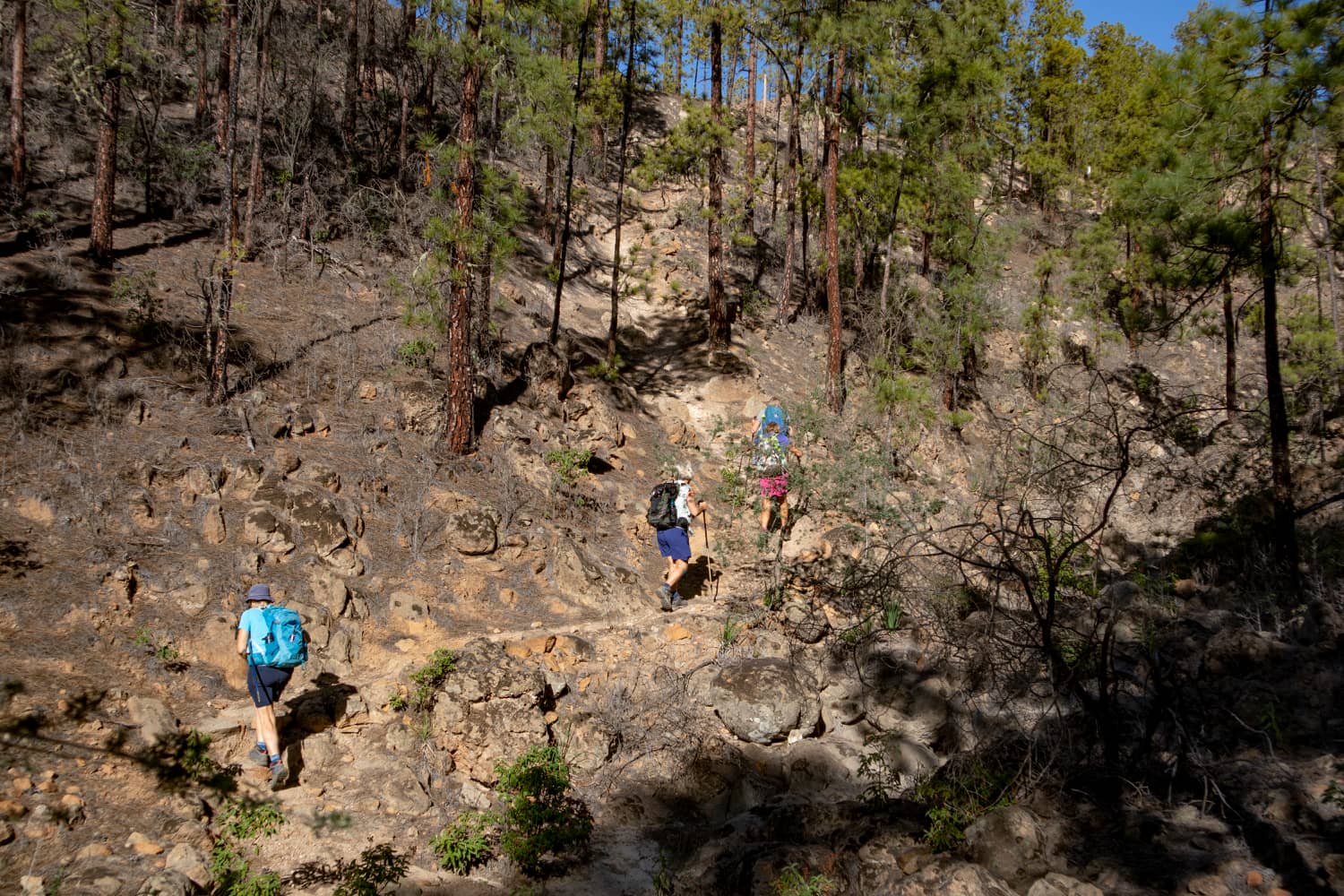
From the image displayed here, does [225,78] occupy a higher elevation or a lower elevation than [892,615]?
higher

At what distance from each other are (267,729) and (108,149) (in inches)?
398

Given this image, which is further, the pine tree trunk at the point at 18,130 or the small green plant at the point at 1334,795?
the pine tree trunk at the point at 18,130

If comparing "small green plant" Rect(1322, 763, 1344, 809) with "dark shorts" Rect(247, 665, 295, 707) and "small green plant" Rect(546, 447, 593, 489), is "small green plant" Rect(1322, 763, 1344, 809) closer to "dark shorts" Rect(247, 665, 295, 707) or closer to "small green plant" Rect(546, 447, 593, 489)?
"dark shorts" Rect(247, 665, 295, 707)

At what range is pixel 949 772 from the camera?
220 inches

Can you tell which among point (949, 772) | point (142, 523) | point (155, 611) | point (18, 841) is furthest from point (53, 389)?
point (949, 772)

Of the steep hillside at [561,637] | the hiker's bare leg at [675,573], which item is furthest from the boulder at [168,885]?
the hiker's bare leg at [675,573]

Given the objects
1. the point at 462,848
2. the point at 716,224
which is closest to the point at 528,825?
the point at 462,848

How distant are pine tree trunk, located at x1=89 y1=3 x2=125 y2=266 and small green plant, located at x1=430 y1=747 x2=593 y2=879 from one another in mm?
9671

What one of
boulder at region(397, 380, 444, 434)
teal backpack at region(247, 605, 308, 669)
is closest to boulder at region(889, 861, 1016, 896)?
teal backpack at region(247, 605, 308, 669)

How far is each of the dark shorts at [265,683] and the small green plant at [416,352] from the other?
19.8ft

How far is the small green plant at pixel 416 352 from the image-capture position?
36.4 feet

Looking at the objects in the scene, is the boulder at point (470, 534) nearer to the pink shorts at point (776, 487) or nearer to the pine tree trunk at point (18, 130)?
the pink shorts at point (776, 487)

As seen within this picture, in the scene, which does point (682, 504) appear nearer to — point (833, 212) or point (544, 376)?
point (544, 376)

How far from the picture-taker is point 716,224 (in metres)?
16.1
